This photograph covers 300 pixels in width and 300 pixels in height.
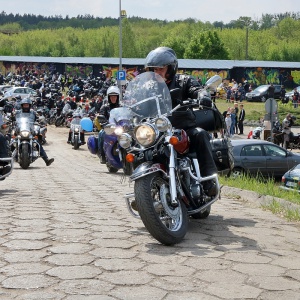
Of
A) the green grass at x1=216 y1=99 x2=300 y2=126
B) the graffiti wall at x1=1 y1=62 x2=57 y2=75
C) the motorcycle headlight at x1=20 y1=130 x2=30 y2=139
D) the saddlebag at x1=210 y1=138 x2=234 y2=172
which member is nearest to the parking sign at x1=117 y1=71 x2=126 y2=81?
the green grass at x1=216 y1=99 x2=300 y2=126

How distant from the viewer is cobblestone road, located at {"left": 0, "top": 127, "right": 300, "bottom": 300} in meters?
4.49

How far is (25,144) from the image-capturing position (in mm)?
17016

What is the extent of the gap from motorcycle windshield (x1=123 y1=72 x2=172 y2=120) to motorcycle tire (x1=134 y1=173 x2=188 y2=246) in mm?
604

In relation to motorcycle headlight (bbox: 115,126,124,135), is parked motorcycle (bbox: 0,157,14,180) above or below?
below

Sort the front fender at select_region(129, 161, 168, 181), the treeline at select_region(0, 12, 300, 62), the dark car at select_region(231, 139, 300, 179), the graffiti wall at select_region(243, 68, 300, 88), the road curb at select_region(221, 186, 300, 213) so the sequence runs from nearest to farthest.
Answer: the front fender at select_region(129, 161, 168, 181) < the road curb at select_region(221, 186, 300, 213) < the dark car at select_region(231, 139, 300, 179) < the graffiti wall at select_region(243, 68, 300, 88) < the treeline at select_region(0, 12, 300, 62)

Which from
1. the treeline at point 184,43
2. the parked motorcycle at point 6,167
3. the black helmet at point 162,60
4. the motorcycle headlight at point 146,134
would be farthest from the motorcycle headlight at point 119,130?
the treeline at point 184,43

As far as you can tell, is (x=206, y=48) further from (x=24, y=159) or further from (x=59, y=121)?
(x=24, y=159)

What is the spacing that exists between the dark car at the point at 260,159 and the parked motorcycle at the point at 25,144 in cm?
582

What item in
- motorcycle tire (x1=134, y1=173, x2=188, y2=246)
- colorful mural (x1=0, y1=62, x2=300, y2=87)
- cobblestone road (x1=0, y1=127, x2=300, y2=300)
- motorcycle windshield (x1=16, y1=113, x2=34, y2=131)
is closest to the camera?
cobblestone road (x1=0, y1=127, x2=300, y2=300)

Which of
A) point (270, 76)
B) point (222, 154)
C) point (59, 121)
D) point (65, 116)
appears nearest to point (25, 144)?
point (222, 154)

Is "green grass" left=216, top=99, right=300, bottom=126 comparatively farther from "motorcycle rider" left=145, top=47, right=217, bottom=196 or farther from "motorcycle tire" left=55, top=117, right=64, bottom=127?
"motorcycle rider" left=145, top=47, right=217, bottom=196

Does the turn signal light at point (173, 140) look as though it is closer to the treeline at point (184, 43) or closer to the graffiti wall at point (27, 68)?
the graffiti wall at point (27, 68)

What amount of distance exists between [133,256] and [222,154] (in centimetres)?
226

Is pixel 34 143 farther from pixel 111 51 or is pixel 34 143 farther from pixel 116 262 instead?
pixel 111 51
